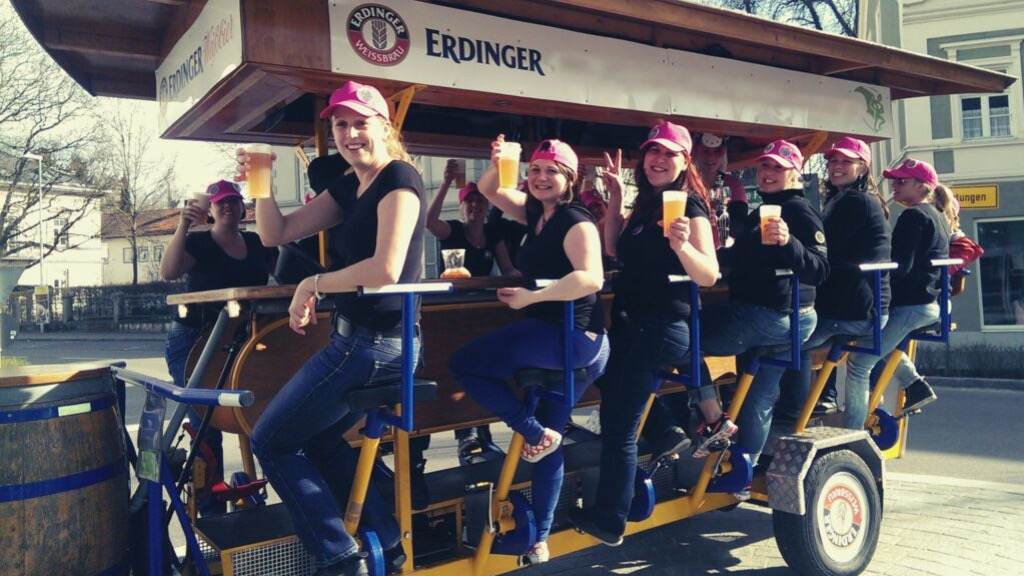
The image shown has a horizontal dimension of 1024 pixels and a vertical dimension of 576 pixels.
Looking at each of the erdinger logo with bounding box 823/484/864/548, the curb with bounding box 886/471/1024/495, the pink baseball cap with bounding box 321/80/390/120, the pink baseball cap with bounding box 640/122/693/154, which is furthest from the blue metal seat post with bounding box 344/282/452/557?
the curb with bounding box 886/471/1024/495

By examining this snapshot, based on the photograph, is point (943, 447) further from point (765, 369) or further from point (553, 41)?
point (553, 41)

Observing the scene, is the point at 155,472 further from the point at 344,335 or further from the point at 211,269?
the point at 211,269

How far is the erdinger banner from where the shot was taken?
3.38m

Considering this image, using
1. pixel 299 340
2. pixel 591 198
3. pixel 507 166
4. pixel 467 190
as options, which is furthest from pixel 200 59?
pixel 591 198

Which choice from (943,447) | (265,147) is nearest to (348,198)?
(265,147)

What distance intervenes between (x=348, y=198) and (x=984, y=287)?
1885 cm

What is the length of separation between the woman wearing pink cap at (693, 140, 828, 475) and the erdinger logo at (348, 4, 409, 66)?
1.89m

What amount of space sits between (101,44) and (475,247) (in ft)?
9.33

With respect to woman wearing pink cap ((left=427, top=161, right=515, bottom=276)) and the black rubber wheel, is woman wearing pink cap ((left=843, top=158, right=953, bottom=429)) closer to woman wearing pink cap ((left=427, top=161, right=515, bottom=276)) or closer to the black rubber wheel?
the black rubber wheel

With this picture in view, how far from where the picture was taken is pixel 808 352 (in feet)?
15.3

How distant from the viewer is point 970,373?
13.1 meters

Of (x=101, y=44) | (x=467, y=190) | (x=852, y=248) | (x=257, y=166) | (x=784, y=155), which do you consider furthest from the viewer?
(x=467, y=190)

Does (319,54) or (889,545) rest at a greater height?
(319,54)

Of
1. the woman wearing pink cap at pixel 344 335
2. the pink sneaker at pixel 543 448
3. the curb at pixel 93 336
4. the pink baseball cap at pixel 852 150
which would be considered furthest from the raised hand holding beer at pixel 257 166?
the curb at pixel 93 336
